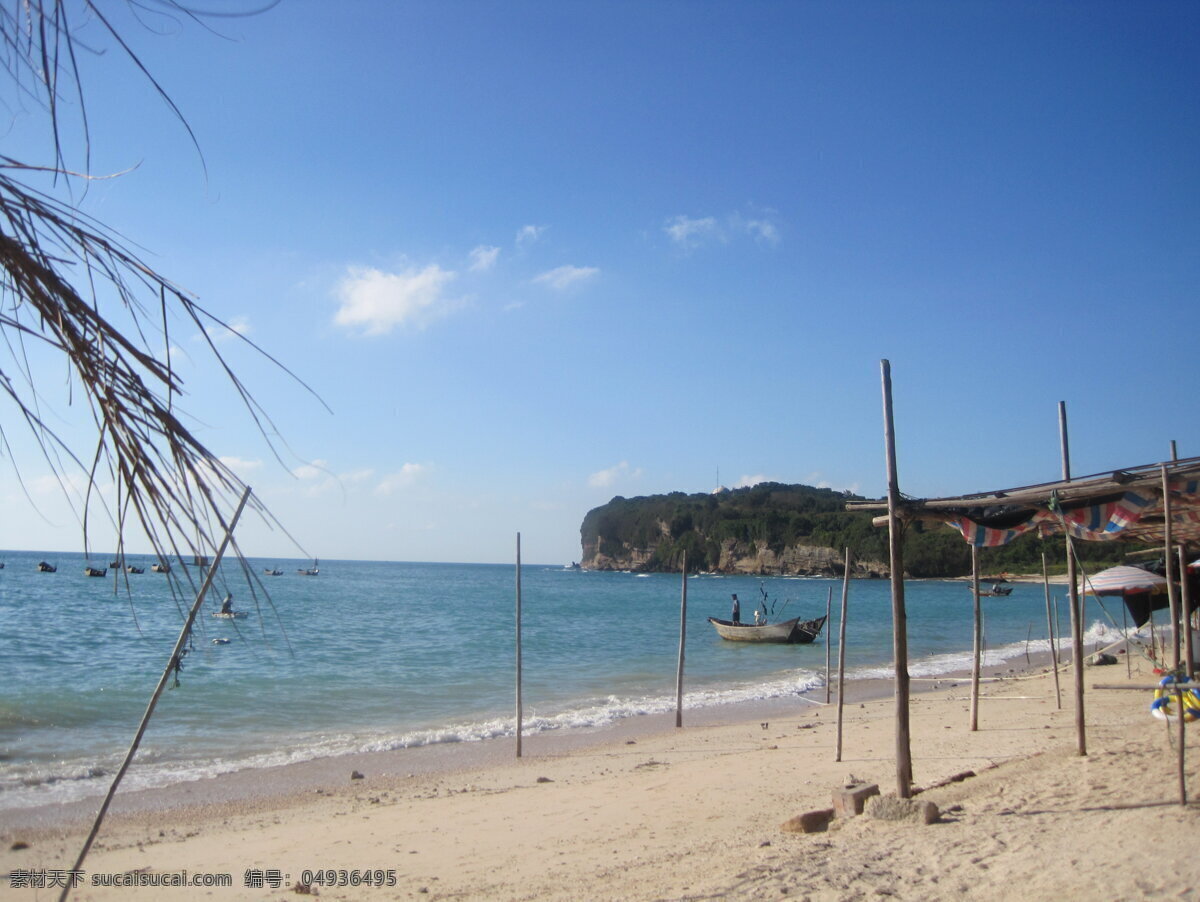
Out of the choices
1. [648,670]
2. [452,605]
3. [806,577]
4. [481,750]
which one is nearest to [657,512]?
[806,577]

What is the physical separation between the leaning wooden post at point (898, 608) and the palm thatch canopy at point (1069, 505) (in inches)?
9.1

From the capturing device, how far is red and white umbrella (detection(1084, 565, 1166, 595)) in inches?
492

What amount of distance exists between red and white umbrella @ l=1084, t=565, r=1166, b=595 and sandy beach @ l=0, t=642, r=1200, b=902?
1.88m

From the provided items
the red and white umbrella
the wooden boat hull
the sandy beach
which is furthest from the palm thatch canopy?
the wooden boat hull

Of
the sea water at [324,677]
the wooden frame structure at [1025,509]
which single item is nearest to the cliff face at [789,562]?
the sea water at [324,677]

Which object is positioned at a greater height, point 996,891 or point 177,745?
point 996,891

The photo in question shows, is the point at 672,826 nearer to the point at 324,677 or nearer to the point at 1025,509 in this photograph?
the point at 1025,509

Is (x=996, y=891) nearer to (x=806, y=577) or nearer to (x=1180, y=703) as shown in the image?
(x=1180, y=703)

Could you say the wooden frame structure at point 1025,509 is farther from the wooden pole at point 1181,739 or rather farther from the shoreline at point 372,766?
the shoreline at point 372,766

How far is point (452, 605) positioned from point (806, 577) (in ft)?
190

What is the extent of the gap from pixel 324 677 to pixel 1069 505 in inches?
673

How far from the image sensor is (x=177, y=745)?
38.9 ft

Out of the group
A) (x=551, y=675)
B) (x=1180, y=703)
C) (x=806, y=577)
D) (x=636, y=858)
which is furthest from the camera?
(x=806, y=577)

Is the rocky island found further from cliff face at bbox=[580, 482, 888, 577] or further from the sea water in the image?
the sea water
